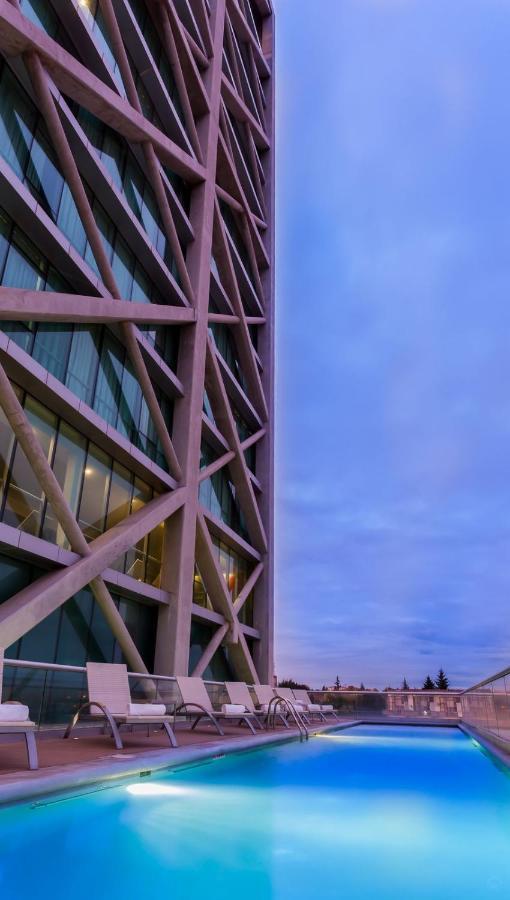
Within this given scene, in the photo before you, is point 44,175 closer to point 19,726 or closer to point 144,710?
point 144,710

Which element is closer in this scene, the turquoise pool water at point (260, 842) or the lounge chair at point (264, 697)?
the turquoise pool water at point (260, 842)

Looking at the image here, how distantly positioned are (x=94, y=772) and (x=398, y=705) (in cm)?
2186

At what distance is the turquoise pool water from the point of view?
3459 mm

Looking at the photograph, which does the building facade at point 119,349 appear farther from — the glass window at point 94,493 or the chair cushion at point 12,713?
the chair cushion at point 12,713

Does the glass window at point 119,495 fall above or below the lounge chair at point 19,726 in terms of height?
above

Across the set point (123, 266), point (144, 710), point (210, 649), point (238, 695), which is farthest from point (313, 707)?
point (123, 266)

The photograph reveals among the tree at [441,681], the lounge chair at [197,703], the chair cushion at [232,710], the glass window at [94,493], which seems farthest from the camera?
the tree at [441,681]

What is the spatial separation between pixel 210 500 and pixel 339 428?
82.3 m

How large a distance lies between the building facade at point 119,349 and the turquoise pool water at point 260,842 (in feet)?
21.5

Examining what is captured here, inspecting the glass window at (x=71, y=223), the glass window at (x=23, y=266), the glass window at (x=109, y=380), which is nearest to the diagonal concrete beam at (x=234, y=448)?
the glass window at (x=109, y=380)

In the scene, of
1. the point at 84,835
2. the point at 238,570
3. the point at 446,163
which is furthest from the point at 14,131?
the point at 446,163

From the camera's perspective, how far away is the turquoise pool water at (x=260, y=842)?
3459mm

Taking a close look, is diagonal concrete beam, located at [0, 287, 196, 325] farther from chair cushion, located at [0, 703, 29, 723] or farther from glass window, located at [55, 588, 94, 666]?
chair cushion, located at [0, 703, 29, 723]

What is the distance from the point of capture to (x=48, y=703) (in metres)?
9.22
